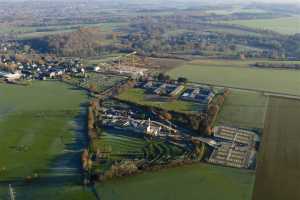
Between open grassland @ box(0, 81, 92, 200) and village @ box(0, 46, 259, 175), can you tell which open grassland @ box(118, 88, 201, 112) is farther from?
open grassland @ box(0, 81, 92, 200)

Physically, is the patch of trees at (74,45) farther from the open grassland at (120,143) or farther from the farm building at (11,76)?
the open grassland at (120,143)

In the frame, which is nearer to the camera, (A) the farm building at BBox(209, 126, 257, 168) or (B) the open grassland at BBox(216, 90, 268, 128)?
(A) the farm building at BBox(209, 126, 257, 168)

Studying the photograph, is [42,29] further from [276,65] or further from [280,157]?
[280,157]

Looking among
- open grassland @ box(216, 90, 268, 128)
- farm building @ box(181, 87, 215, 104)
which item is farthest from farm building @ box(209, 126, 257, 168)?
farm building @ box(181, 87, 215, 104)

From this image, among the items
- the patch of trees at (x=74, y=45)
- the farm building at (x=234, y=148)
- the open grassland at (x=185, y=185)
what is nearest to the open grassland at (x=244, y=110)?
the farm building at (x=234, y=148)

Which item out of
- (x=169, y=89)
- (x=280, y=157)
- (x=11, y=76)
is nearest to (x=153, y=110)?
(x=169, y=89)

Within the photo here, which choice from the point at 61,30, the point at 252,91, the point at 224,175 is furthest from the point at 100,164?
the point at 61,30

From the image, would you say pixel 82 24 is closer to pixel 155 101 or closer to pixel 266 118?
pixel 155 101
